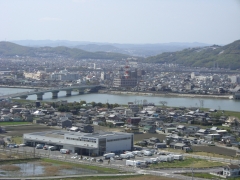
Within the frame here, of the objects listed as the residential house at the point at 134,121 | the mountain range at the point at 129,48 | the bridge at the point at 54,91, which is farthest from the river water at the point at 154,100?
the mountain range at the point at 129,48

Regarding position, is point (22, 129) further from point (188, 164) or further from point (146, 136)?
point (188, 164)

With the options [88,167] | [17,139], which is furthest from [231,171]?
[17,139]

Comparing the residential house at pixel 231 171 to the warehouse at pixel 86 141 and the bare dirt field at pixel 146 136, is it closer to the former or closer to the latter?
the warehouse at pixel 86 141

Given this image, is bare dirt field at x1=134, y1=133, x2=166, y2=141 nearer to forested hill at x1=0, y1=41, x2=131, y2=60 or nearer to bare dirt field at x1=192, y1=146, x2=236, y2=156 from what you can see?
bare dirt field at x1=192, y1=146, x2=236, y2=156

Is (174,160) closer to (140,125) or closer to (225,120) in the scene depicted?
(140,125)

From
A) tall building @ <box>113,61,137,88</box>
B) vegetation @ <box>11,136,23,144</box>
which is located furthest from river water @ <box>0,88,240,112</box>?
vegetation @ <box>11,136,23,144</box>

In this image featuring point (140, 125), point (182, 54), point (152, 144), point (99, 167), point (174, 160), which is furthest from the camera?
point (182, 54)

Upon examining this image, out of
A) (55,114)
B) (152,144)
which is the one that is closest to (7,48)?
(55,114)
